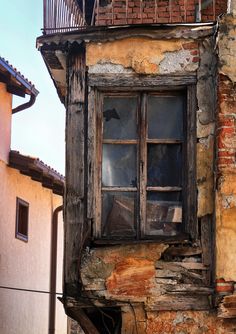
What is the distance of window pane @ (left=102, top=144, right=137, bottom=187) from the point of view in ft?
30.4

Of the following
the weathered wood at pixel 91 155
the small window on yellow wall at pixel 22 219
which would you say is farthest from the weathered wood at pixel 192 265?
the small window on yellow wall at pixel 22 219

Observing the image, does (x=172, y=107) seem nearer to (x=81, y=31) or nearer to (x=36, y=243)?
(x=81, y=31)

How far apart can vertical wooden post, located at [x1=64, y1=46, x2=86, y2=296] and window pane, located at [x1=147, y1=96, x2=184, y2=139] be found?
2.54 ft

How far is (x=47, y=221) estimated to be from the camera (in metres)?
16.8

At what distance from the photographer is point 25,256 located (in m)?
15.0

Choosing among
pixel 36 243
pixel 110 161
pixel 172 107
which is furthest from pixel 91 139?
pixel 36 243

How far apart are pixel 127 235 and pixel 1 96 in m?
5.53

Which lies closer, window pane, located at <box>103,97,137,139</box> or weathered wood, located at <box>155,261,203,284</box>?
weathered wood, located at <box>155,261,203,284</box>

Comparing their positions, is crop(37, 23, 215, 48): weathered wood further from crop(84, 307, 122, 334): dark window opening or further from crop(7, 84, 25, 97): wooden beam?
crop(7, 84, 25, 97): wooden beam

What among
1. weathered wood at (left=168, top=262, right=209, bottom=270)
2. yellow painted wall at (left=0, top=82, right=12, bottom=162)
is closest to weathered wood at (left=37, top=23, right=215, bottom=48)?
weathered wood at (left=168, top=262, right=209, bottom=270)

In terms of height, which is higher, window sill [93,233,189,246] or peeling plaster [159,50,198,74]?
peeling plaster [159,50,198,74]

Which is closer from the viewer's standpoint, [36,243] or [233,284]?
[233,284]

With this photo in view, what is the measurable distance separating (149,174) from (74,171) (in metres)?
0.84

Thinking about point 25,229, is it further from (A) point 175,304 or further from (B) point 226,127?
(B) point 226,127
